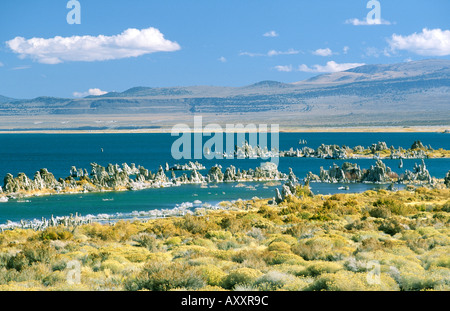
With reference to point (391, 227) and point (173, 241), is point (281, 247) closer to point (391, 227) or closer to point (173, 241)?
point (173, 241)

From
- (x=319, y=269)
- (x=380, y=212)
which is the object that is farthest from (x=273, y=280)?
(x=380, y=212)

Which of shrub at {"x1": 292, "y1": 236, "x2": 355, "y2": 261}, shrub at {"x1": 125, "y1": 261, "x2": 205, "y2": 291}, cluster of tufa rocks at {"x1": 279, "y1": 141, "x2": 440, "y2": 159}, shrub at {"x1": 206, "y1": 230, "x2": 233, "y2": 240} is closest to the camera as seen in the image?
shrub at {"x1": 125, "y1": 261, "x2": 205, "y2": 291}

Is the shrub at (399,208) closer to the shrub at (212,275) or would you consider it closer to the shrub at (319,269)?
the shrub at (319,269)

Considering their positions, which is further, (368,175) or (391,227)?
(368,175)

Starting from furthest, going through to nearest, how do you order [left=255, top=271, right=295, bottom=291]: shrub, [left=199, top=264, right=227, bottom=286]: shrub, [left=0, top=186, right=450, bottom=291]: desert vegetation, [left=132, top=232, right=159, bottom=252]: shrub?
[left=132, top=232, right=159, bottom=252]: shrub < [left=199, top=264, right=227, bottom=286]: shrub < [left=0, top=186, right=450, bottom=291]: desert vegetation < [left=255, top=271, right=295, bottom=291]: shrub

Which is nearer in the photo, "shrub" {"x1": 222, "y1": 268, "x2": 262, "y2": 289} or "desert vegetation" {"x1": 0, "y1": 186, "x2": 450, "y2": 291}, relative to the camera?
"desert vegetation" {"x1": 0, "y1": 186, "x2": 450, "y2": 291}

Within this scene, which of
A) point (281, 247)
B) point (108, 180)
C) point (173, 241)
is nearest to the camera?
point (281, 247)

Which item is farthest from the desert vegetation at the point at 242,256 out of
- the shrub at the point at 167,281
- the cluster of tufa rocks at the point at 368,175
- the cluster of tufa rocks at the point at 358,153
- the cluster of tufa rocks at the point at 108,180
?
the cluster of tufa rocks at the point at 358,153

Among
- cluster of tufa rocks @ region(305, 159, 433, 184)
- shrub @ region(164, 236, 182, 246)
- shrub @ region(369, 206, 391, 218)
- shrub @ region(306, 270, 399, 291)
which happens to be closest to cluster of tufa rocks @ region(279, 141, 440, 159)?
cluster of tufa rocks @ region(305, 159, 433, 184)

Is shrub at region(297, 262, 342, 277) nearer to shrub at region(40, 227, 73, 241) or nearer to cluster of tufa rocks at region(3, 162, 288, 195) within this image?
shrub at region(40, 227, 73, 241)

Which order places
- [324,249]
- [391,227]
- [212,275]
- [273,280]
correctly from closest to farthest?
[273,280], [212,275], [324,249], [391,227]

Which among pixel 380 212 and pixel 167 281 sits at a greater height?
pixel 167 281
